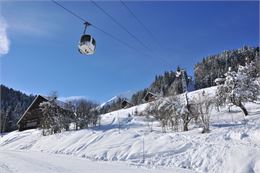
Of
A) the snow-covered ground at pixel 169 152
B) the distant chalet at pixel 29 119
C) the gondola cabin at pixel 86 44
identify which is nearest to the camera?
the gondola cabin at pixel 86 44

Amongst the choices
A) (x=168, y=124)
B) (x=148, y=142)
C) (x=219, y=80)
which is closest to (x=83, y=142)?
(x=148, y=142)

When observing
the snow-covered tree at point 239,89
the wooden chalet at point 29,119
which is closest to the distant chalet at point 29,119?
the wooden chalet at point 29,119

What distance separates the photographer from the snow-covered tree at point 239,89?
32312 millimetres

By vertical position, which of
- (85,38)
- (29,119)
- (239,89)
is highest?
(239,89)

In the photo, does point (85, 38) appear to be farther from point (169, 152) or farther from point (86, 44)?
point (169, 152)

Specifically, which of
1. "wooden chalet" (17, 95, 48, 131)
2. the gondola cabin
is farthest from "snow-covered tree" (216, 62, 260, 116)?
"wooden chalet" (17, 95, 48, 131)

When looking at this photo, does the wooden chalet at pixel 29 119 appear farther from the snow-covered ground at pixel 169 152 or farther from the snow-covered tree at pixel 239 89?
the snow-covered ground at pixel 169 152

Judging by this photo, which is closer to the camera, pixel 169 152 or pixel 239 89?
pixel 169 152

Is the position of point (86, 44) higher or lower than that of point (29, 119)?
higher

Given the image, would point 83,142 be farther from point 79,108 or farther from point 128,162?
point 79,108

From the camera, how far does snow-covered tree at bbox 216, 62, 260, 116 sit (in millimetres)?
32312

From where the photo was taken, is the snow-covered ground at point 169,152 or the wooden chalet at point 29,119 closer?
the snow-covered ground at point 169,152

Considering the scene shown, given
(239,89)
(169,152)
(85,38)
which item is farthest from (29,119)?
(85,38)

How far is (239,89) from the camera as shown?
32.5m
